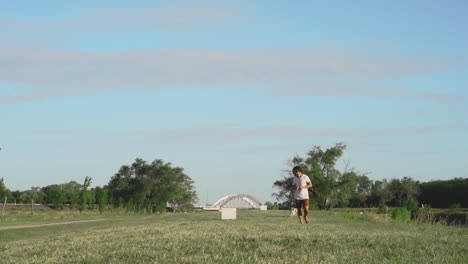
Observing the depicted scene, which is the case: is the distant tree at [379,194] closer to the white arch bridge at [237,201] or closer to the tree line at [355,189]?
the tree line at [355,189]

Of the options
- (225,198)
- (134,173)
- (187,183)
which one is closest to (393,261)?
(134,173)

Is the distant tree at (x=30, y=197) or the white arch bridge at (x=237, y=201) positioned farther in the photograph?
the white arch bridge at (x=237, y=201)

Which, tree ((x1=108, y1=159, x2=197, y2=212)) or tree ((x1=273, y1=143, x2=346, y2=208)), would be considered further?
tree ((x1=108, y1=159, x2=197, y2=212))

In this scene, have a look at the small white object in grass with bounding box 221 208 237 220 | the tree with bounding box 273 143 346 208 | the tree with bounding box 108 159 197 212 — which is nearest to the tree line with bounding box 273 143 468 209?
the tree with bounding box 273 143 346 208

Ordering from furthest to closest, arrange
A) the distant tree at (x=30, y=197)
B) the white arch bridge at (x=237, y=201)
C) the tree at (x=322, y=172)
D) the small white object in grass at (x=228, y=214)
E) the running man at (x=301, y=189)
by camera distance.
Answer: the white arch bridge at (x=237, y=201) < the distant tree at (x=30, y=197) < the tree at (x=322, y=172) < the small white object in grass at (x=228, y=214) < the running man at (x=301, y=189)

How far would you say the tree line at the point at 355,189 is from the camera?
3314 inches

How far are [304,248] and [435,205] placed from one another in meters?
101

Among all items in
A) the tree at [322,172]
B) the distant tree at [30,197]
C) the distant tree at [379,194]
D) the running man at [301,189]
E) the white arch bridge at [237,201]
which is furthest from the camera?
the white arch bridge at [237,201]

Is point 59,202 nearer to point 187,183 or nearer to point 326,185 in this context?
point 326,185

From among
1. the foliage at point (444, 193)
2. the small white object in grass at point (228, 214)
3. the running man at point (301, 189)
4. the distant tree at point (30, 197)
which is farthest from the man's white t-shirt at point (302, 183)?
the distant tree at point (30, 197)

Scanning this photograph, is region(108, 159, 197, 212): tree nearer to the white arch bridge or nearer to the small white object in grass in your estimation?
the white arch bridge

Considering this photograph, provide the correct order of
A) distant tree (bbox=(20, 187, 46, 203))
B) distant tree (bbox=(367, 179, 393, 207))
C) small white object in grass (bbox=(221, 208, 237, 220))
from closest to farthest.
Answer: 1. small white object in grass (bbox=(221, 208, 237, 220))
2. distant tree (bbox=(367, 179, 393, 207))
3. distant tree (bbox=(20, 187, 46, 203))

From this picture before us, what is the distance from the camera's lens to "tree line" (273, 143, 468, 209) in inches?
3314

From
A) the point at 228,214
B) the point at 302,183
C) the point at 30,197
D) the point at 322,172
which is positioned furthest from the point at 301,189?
the point at 30,197
